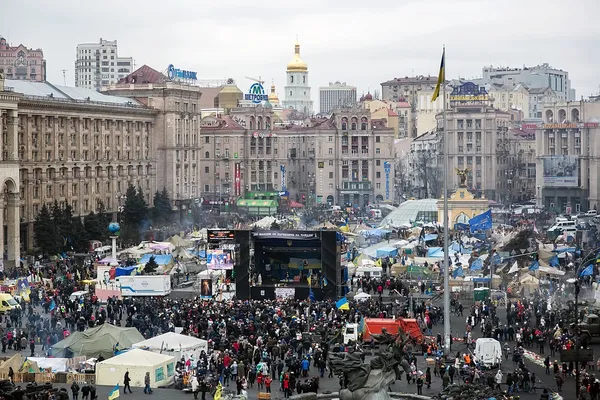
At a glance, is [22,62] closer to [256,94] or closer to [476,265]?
[256,94]

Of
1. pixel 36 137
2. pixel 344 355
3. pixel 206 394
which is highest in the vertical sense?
pixel 36 137

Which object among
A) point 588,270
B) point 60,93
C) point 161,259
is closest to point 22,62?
point 60,93

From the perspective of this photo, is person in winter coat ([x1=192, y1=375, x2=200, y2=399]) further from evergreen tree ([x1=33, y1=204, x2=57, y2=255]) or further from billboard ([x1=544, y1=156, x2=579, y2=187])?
billboard ([x1=544, y1=156, x2=579, y2=187])

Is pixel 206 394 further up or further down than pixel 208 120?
further down

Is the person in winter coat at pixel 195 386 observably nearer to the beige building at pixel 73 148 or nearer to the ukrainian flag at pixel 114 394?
the ukrainian flag at pixel 114 394

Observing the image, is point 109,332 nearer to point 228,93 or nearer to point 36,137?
point 36,137

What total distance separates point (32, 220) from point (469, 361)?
45.6m

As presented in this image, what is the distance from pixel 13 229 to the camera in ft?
234

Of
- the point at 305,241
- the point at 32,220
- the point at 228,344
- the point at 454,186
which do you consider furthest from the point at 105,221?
the point at 454,186

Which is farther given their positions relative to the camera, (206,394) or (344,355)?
(206,394)

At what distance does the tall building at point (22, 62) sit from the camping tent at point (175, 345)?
14501 centimetres

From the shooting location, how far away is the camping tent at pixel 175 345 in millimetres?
38938

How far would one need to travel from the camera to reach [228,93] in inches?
6422

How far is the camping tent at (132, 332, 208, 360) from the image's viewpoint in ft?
128
